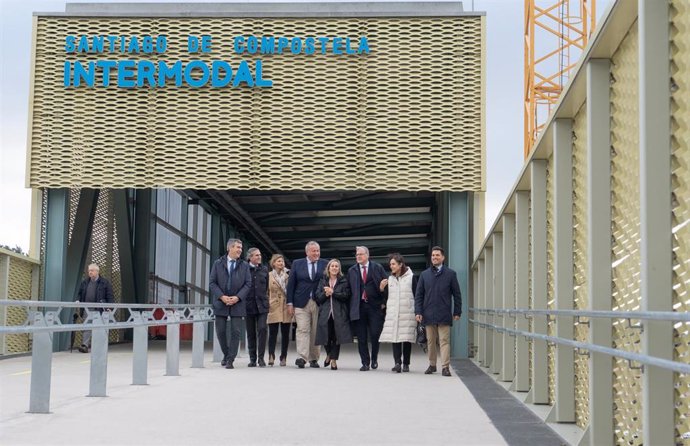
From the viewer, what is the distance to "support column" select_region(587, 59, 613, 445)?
5980 mm

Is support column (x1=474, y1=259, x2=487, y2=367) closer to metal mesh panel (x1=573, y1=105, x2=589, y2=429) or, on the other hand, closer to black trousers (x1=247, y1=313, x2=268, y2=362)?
black trousers (x1=247, y1=313, x2=268, y2=362)

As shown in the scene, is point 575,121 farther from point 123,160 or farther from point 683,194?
point 123,160

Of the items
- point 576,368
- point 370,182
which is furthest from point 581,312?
point 370,182

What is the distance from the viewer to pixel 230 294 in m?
14.1

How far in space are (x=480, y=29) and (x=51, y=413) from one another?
43.7 feet

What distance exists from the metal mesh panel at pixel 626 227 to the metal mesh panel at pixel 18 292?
13.6m

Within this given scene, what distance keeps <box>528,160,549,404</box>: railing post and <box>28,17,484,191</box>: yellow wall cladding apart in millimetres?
10300

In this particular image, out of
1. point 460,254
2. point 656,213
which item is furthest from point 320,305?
point 656,213

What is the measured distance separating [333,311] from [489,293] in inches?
82.4

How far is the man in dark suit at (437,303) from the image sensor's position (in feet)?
42.8

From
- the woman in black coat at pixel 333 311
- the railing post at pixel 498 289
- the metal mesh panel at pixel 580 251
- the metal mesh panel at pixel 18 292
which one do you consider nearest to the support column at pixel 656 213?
the metal mesh panel at pixel 580 251

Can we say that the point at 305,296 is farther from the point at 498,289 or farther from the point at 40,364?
the point at 40,364

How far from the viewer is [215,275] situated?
562 inches

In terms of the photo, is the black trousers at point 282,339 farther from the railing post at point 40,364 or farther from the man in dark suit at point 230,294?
the railing post at point 40,364
